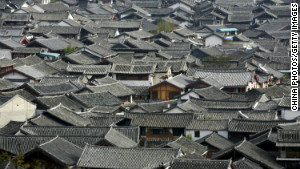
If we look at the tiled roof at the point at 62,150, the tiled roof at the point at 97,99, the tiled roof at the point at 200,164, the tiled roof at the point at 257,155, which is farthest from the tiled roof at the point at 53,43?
the tiled roof at the point at 200,164

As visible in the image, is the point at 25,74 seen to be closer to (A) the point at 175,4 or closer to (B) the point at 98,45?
(B) the point at 98,45

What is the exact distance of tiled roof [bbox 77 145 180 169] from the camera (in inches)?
1147

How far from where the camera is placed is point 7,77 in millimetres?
50062

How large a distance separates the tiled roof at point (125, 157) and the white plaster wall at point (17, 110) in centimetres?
982

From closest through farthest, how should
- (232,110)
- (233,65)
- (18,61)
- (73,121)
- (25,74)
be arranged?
(73,121) < (232,110) < (25,74) < (18,61) < (233,65)

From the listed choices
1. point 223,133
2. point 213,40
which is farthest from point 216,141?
point 213,40

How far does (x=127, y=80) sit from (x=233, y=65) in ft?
34.4

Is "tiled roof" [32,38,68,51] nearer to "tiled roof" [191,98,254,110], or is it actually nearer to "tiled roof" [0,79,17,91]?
"tiled roof" [0,79,17,91]

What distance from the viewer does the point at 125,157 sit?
96.8 ft

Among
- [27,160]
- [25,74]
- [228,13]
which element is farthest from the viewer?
[228,13]

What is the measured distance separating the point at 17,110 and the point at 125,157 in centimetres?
1158

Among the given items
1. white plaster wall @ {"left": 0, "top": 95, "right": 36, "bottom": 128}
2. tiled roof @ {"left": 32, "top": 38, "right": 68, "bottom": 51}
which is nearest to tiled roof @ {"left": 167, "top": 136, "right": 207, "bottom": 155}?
white plaster wall @ {"left": 0, "top": 95, "right": 36, "bottom": 128}

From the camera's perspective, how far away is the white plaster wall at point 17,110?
38.3 m

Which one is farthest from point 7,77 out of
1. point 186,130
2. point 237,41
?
point 237,41
